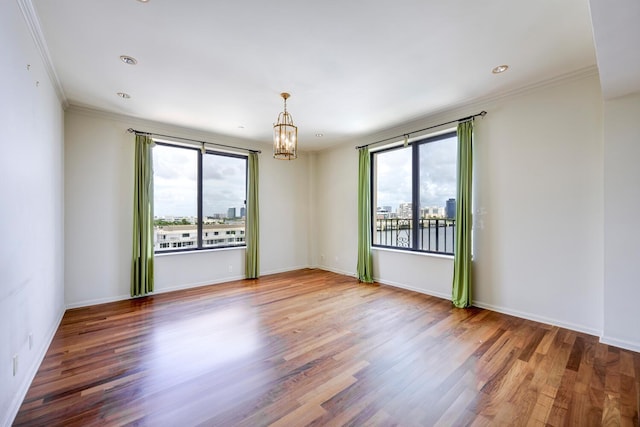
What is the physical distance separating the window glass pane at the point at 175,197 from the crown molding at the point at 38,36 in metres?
1.68

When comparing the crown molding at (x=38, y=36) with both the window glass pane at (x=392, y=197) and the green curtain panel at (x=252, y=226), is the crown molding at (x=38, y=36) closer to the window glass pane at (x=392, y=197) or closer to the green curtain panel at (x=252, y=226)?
the green curtain panel at (x=252, y=226)

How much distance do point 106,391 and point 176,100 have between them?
10.9 feet

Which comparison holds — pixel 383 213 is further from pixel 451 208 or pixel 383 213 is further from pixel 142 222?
pixel 142 222

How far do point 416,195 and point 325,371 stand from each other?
3.35 m

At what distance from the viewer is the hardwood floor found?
1808mm

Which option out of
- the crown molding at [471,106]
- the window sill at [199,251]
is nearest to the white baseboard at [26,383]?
the window sill at [199,251]

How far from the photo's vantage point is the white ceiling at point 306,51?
2049 millimetres

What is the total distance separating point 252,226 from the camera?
555cm

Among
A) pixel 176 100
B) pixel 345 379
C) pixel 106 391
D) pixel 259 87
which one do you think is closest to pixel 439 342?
pixel 345 379

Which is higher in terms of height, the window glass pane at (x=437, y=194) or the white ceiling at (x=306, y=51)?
the white ceiling at (x=306, y=51)

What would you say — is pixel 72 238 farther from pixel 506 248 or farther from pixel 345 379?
pixel 506 248

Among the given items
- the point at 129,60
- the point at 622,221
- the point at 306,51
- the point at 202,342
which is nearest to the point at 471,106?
the point at 622,221

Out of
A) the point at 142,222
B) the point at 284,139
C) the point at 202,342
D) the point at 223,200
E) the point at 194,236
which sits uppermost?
the point at 284,139

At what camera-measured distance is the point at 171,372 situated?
231 cm
